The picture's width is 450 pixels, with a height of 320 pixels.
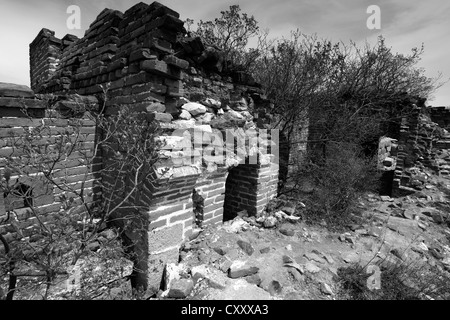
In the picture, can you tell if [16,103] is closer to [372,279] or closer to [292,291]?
[292,291]

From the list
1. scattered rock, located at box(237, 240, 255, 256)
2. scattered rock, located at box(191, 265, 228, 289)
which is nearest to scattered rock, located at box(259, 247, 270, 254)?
scattered rock, located at box(237, 240, 255, 256)

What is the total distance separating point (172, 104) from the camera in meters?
2.56

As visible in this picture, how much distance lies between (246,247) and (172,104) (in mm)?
2098

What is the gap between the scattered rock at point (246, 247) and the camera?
9.97 ft

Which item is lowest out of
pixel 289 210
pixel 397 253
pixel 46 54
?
pixel 397 253

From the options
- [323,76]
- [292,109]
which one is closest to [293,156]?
[292,109]

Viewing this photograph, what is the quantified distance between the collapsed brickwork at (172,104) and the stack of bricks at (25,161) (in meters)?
0.61

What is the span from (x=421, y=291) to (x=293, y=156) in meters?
4.47

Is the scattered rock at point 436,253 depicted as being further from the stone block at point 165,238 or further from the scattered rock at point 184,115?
the scattered rock at point 184,115

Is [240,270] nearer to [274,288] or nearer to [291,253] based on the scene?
[274,288]

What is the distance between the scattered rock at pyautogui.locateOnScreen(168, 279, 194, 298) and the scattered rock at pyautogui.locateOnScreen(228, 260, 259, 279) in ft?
1.57

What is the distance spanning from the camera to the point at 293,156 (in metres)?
6.82

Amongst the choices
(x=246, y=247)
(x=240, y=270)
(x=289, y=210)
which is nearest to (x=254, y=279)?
(x=240, y=270)

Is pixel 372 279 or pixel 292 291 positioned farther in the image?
pixel 372 279
